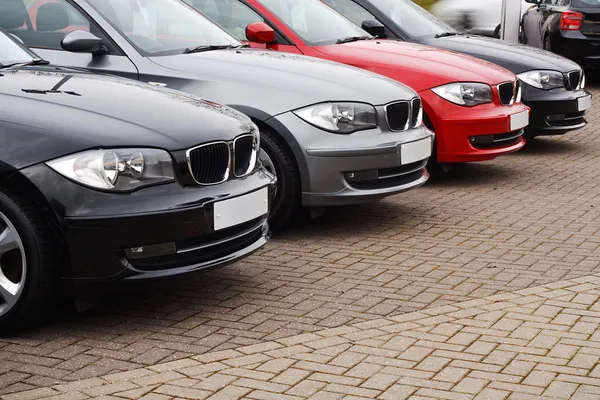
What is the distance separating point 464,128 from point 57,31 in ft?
11.4

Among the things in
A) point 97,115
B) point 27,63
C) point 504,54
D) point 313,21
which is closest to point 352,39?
point 313,21

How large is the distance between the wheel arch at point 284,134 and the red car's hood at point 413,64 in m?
2.03

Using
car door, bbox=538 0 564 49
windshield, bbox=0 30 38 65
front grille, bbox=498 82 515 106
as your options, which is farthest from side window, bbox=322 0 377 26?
car door, bbox=538 0 564 49

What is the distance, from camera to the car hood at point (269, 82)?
704 cm

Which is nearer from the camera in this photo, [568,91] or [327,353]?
[327,353]

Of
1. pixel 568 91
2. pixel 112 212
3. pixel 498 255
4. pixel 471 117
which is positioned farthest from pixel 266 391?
pixel 568 91

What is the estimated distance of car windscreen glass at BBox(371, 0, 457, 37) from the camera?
10734mm

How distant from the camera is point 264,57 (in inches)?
298

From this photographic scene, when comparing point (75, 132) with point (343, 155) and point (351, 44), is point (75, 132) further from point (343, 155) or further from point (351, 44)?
point (351, 44)

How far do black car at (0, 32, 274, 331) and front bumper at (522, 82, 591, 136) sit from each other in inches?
229

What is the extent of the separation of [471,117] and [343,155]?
7.66 feet

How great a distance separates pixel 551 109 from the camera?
34.9 feet

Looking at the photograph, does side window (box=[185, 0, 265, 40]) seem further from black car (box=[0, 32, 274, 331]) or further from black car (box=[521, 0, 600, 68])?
black car (box=[521, 0, 600, 68])

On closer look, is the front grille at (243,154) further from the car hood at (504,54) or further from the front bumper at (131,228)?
the car hood at (504,54)
